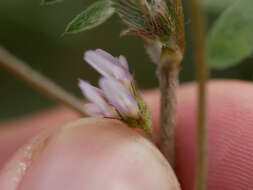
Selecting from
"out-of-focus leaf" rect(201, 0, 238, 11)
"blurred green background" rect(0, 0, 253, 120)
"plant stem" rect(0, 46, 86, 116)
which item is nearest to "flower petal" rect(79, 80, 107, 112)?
"out-of-focus leaf" rect(201, 0, 238, 11)

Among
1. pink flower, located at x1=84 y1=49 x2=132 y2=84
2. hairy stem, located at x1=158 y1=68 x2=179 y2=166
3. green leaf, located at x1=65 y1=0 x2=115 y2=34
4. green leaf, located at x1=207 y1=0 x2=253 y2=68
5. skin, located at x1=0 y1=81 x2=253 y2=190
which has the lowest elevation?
skin, located at x1=0 y1=81 x2=253 y2=190

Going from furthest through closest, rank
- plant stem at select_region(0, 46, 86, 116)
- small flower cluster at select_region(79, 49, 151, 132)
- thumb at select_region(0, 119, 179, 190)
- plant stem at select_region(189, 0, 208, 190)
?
plant stem at select_region(0, 46, 86, 116), thumb at select_region(0, 119, 179, 190), small flower cluster at select_region(79, 49, 151, 132), plant stem at select_region(189, 0, 208, 190)

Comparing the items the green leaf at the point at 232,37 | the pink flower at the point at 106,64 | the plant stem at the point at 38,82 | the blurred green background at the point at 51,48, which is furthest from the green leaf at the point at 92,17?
the blurred green background at the point at 51,48

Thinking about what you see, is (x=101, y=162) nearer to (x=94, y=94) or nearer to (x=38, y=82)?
(x=94, y=94)

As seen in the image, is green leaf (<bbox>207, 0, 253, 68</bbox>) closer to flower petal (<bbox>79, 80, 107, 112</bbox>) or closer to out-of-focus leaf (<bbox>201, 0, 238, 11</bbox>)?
out-of-focus leaf (<bbox>201, 0, 238, 11</bbox>)

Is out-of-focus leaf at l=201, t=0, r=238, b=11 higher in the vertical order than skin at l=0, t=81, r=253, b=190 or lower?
higher

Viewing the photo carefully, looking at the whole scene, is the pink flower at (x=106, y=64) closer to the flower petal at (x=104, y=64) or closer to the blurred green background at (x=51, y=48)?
the flower petal at (x=104, y=64)

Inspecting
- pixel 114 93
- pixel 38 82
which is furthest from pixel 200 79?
pixel 38 82
